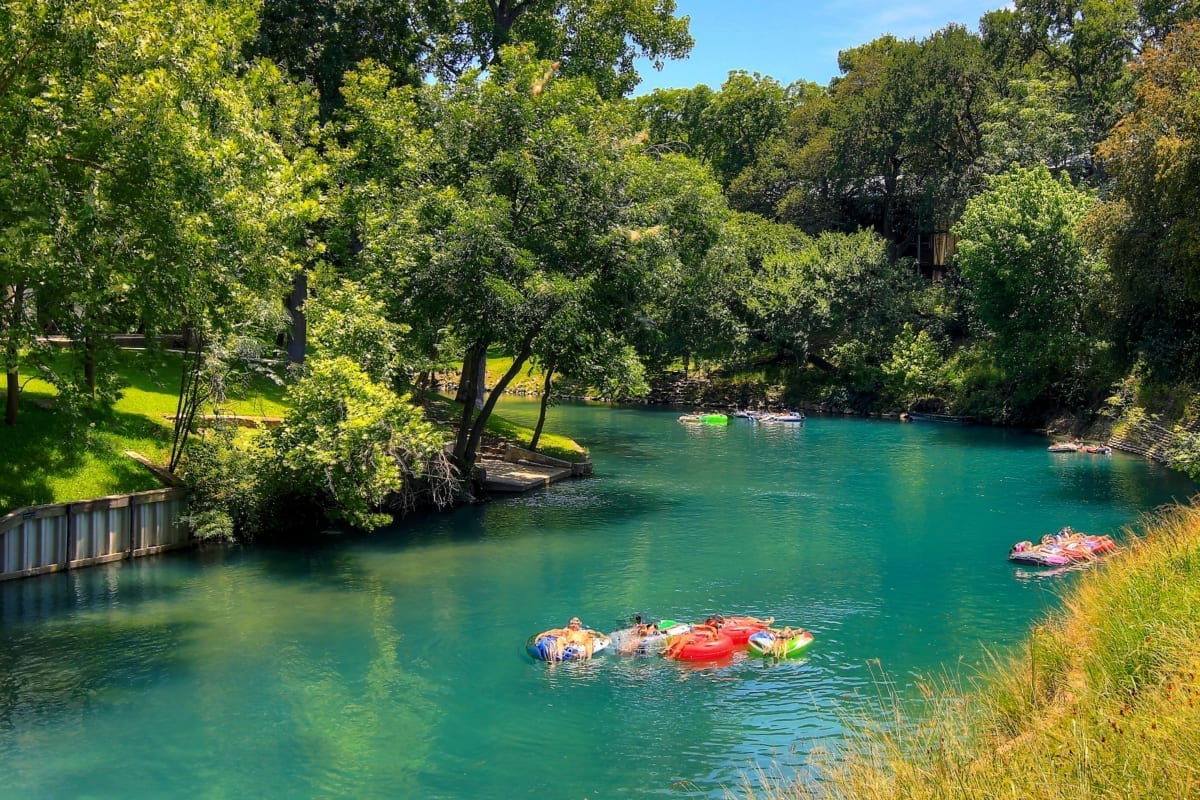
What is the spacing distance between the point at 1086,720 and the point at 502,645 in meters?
13.9

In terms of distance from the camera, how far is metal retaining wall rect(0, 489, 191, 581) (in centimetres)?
2447

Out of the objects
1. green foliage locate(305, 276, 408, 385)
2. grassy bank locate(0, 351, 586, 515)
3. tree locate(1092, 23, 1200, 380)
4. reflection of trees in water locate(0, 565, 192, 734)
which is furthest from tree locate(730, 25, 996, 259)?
reflection of trees in water locate(0, 565, 192, 734)

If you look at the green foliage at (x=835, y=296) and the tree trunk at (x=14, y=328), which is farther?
the green foliage at (x=835, y=296)

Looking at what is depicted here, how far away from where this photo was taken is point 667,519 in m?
35.2

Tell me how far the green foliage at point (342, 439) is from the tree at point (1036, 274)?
44.2 metres

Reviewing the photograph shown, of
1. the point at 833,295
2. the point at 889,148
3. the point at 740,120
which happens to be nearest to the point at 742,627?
the point at 833,295

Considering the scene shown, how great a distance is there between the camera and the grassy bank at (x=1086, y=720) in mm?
8148

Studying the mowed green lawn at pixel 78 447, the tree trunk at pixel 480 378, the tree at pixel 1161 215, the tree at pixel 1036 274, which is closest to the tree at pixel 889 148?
the tree at pixel 1036 274

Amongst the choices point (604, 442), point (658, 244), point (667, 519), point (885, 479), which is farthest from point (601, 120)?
point (604, 442)

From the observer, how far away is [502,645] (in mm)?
21422

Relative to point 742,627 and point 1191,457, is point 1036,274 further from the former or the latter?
point 742,627

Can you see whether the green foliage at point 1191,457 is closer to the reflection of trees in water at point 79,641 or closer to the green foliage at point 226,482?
the green foliage at point 226,482

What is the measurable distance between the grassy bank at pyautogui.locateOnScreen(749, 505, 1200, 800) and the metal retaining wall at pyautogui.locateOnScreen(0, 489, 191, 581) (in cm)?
2086

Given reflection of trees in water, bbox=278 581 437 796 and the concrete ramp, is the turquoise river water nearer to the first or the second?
reflection of trees in water, bbox=278 581 437 796
